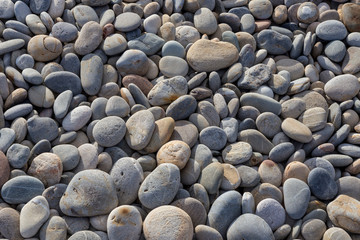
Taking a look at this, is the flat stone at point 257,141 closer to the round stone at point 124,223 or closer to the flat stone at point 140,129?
the flat stone at point 140,129

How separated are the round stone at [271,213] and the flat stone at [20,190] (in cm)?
87

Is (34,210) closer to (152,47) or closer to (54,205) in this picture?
(54,205)

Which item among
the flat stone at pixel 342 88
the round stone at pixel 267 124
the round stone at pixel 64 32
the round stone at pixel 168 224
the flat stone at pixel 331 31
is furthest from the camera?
the flat stone at pixel 331 31

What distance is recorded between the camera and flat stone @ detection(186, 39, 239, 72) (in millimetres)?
2018

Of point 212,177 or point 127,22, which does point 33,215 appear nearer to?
point 212,177

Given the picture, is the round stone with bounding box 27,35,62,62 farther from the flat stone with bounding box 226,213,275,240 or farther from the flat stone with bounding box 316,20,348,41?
the flat stone with bounding box 316,20,348,41

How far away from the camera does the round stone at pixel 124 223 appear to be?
56.1 inches

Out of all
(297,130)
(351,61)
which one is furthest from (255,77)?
(351,61)

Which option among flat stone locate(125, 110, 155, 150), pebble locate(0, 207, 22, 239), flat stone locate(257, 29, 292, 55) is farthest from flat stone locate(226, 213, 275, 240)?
flat stone locate(257, 29, 292, 55)

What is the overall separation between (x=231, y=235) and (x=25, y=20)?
155 cm

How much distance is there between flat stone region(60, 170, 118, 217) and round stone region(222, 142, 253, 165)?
526 millimetres

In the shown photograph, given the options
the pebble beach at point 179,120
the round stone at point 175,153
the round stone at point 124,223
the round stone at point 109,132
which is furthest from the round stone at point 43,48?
the round stone at point 124,223

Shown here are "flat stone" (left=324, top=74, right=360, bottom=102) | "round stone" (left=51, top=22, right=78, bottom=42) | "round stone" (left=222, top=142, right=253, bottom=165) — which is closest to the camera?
"round stone" (left=222, top=142, right=253, bottom=165)

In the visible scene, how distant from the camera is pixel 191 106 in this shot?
1850 mm
